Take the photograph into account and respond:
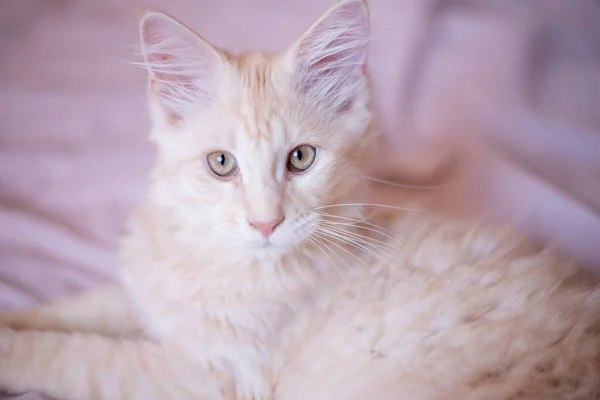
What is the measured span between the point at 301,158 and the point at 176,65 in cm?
31

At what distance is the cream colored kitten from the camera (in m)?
1.09

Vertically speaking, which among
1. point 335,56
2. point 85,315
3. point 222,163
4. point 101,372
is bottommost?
point 101,372

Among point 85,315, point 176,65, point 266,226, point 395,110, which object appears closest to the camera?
point 266,226

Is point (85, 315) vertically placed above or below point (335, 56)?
below

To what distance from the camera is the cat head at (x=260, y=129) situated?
3.56 ft

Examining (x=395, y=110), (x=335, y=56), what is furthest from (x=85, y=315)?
(x=395, y=110)

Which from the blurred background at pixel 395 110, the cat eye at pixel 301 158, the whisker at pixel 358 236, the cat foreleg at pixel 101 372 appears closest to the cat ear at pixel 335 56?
the cat eye at pixel 301 158

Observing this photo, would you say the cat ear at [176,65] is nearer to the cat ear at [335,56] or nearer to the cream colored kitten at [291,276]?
the cream colored kitten at [291,276]

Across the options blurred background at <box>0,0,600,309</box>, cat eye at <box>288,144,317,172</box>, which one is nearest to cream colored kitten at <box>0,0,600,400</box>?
cat eye at <box>288,144,317,172</box>

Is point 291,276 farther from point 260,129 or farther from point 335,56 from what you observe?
point 335,56

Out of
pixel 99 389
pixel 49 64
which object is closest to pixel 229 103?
pixel 99 389

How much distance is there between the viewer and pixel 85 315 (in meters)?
1.38

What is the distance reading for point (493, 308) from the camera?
1145mm

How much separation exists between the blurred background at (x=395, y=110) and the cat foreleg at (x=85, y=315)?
18 cm
